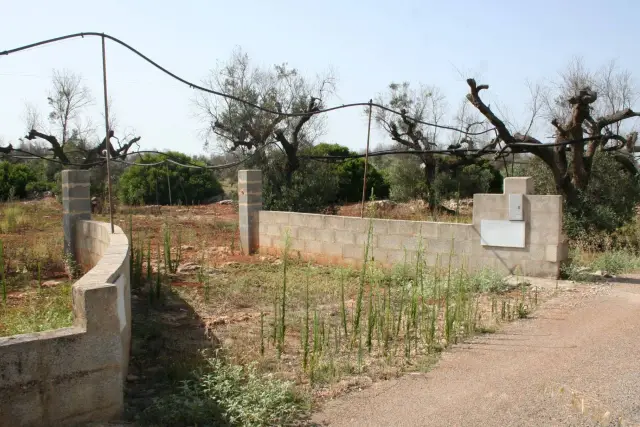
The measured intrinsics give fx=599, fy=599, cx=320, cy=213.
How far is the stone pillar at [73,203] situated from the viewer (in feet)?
33.3

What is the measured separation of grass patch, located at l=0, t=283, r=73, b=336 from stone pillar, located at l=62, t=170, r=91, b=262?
6.71ft

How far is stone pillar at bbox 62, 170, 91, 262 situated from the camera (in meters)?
10.1

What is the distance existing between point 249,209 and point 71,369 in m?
9.05

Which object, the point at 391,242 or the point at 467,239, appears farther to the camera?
the point at 391,242

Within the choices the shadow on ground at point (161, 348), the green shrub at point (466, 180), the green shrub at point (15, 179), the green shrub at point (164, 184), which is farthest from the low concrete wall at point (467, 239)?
the green shrub at point (15, 179)

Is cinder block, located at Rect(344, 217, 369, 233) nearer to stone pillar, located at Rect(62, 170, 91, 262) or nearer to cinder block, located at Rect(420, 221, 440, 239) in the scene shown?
cinder block, located at Rect(420, 221, 440, 239)

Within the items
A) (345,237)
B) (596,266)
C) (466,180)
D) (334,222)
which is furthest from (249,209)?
(466,180)

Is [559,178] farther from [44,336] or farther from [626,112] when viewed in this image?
[44,336]

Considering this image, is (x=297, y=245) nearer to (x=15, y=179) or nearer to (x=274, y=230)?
(x=274, y=230)

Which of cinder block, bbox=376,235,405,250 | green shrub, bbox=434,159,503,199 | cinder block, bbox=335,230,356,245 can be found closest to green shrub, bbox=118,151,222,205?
green shrub, bbox=434,159,503,199

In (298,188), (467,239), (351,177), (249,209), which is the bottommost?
(467,239)

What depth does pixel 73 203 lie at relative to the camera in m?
10.2

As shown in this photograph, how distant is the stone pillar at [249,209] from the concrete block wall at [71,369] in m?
8.46

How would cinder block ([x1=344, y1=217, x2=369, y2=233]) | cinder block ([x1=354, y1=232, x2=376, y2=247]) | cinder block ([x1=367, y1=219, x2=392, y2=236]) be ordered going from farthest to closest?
cinder block ([x1=344, y1=217, x2=369, y2=233]) < cinder block ([x1=354, y1=232, x2=376, y2=247]) < cinder block ([x1=367, y1=219, x2=392, y2=236])
